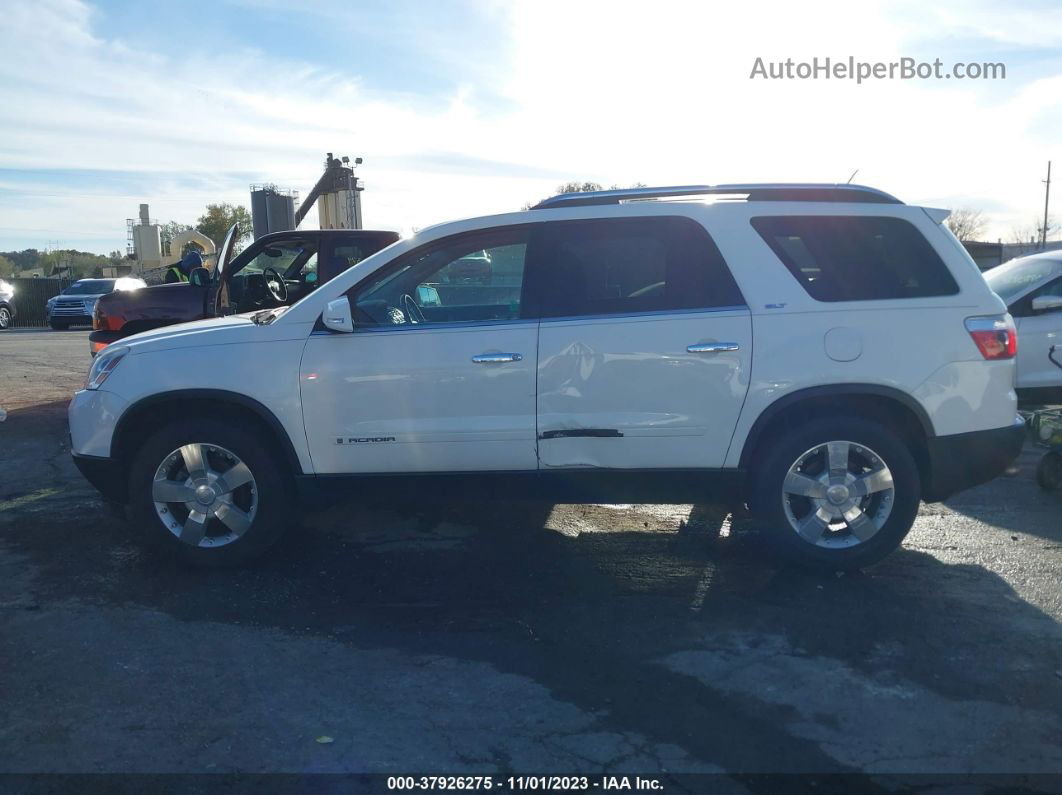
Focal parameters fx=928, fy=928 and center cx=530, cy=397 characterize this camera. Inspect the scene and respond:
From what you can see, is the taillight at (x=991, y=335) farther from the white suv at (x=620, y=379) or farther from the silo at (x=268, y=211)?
the silo at (x=268, y=211)

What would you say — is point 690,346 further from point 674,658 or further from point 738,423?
point 674,658

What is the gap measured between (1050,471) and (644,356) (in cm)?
378

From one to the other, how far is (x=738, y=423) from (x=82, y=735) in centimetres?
331

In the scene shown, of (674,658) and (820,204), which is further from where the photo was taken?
(820,204)

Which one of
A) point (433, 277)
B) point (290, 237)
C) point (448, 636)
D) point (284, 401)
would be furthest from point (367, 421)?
point (290, 237)

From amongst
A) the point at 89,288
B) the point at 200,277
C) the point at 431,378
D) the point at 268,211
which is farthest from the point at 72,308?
the point at 431,378

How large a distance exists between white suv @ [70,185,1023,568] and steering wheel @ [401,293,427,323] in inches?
0.5

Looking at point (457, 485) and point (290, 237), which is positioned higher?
point (290, 237)

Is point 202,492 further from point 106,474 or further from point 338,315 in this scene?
point 338,315

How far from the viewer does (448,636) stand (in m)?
4.29

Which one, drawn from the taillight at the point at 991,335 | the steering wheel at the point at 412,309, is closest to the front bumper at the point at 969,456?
the taillight at the point at 991,335

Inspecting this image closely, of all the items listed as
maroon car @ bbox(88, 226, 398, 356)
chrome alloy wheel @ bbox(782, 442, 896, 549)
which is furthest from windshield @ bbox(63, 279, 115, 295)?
chrome alloy wheel @ bbox(782, 442, 896, 549)

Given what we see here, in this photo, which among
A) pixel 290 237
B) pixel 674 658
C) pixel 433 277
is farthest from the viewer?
pixel 290 237

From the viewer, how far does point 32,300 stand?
3412cm
